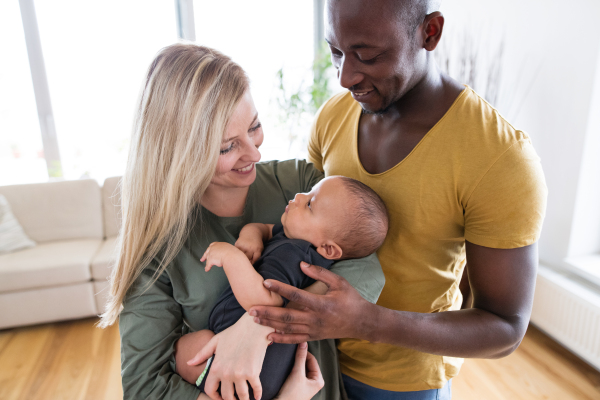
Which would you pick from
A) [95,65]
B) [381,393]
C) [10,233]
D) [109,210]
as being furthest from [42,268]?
[381,393]

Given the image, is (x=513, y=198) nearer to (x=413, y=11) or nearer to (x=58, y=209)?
(x=413, y=11)

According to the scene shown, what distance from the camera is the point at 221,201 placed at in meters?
1.25

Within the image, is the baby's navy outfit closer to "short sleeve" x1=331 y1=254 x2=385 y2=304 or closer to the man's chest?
"short sleeve" x1=331 y1=254 x2=385 y2=304

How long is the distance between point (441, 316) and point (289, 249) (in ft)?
1.51

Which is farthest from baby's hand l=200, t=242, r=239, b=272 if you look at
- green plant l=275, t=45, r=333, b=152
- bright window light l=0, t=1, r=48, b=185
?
bright window light l=0, t=1, r=48, b=185

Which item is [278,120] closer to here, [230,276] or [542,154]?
[542,154]

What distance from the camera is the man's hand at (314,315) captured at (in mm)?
921

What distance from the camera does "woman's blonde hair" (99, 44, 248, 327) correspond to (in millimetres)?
1067

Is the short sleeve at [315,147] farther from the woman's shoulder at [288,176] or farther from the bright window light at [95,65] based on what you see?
the bright window light at [95,65]

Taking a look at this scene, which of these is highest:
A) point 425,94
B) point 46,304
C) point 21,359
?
point 425,94

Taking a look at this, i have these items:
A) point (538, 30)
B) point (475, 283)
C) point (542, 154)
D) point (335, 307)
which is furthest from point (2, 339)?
point (538, 30)

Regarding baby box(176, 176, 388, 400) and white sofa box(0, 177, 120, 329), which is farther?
white sofa box(0, 177, 120, 329)

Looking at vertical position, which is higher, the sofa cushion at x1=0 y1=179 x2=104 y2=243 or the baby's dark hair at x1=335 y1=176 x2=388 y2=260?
the baby's dark hair at x1=335 y1=176 x2=388 y2=260

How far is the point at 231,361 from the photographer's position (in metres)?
0.95
